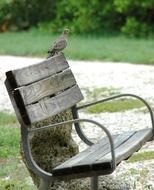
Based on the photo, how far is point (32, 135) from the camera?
5164 millimetres

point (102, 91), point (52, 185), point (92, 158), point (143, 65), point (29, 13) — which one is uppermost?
point (92, 158)

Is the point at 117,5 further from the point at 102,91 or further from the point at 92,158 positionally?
the point at 92,158

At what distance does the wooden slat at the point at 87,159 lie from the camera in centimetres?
455

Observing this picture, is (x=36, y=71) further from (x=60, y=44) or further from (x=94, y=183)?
(x=94, y=183)

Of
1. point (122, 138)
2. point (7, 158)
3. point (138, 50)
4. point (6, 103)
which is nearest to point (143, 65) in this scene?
point (138, 50)

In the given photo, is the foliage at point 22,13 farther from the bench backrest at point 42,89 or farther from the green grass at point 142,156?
the bench backrest at point 42,89

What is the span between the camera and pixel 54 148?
17.3 ft

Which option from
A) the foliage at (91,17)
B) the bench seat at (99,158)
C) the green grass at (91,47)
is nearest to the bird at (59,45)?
the bench seat at (99,158)

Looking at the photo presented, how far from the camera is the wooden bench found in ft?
15.0

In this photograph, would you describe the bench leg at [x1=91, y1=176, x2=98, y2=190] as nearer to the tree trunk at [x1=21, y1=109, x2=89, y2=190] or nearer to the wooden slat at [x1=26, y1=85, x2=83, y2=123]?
the tree trunk at [x1=21, y1=109, x2=89, y2=190]

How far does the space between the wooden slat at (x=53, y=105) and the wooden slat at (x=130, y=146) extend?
1.64 feet

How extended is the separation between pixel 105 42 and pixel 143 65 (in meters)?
3.49

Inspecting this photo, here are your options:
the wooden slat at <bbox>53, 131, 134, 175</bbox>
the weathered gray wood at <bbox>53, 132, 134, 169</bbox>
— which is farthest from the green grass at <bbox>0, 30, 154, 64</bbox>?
the wooden slat at <bbox>53, 131, 134, 175</bbox>

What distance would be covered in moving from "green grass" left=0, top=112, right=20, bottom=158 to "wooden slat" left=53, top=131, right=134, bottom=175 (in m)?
2.04
